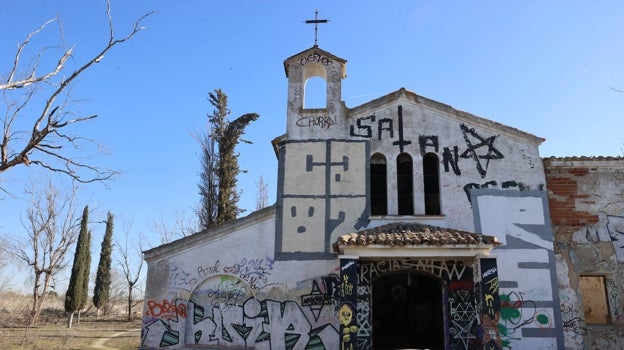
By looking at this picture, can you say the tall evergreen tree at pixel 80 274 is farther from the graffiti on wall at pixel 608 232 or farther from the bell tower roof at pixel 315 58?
the graffiti on wall at pixel 608 232

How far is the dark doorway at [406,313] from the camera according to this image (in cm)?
1441

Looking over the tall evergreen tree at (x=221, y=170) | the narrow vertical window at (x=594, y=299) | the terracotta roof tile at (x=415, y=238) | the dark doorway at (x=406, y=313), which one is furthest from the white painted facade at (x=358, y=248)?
the tall evergreen tree at (x=221, y=170)

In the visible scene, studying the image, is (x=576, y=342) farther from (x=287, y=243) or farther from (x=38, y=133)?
(x=38, y=133)

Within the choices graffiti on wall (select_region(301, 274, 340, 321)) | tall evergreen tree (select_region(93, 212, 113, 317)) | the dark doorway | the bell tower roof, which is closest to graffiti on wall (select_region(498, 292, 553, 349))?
the dark doorway

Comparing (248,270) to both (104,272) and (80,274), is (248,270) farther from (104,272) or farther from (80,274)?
(104,272)

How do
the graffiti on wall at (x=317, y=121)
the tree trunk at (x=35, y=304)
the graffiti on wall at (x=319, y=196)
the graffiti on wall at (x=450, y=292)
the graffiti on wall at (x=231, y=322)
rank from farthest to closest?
the tree trunk at (x=35, y=304) → the graffiti on wall at (x=317, y=121) → the graffiti on wall at (x=319, y=196) → the graffiti on wall at (x=231, y=322) → the graffiti on wall at (x=450, y=292)

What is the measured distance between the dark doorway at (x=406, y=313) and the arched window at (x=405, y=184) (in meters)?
2.69

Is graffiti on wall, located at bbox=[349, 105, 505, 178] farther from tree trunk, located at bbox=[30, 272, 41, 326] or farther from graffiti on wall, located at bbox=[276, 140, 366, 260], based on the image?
tree trunk, located at bbox=[30, 272, 41, 326]

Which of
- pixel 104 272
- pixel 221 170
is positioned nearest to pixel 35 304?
pixel 104 272

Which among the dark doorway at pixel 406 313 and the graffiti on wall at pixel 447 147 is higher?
the graffiti on wall at pixel 447 147

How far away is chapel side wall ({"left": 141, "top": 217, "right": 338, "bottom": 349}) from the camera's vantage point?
455 inches

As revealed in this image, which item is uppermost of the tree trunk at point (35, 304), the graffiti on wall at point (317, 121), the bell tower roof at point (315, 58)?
the bell tower roof at point (315, 58)

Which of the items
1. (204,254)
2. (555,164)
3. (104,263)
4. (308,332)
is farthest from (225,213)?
(104,263)

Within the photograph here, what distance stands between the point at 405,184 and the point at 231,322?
18.9 feet
